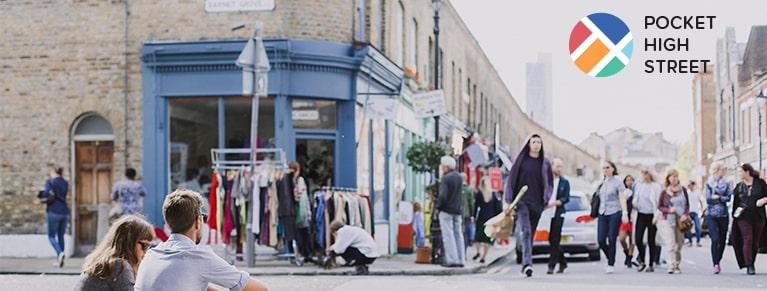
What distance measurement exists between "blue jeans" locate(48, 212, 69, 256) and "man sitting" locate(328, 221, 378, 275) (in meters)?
4.93

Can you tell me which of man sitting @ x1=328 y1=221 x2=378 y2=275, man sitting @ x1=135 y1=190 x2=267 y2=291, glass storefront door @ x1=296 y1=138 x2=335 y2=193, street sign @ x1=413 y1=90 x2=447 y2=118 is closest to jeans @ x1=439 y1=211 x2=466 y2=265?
man sitting @ x1=328 y1=221 x2=378 y2=275

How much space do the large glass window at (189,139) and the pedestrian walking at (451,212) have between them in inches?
186

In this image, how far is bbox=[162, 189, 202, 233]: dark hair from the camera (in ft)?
19.4

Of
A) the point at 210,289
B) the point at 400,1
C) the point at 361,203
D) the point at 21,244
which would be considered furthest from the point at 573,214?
the point at 210,289

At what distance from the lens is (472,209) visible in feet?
76.1

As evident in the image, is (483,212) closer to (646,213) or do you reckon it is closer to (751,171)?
(646,213)

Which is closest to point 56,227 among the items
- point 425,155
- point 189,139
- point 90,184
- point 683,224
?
point 90,184

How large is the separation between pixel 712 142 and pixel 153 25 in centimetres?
5773

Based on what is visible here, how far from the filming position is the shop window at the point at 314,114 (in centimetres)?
2112

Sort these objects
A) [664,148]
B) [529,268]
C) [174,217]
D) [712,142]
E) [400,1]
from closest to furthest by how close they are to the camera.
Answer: [174,217] < [529,268] < [400,1] < [712,142] < [664,148]

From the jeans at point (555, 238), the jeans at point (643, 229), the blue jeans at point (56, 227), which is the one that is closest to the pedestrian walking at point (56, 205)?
the blue jeans at point (56, 227)

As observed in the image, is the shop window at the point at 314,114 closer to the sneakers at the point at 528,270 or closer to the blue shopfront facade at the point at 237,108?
the blue shopfront facade at the point at 237,108

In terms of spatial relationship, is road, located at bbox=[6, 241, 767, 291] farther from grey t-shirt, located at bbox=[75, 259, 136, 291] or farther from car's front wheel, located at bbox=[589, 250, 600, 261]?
grey t-shirt, located at bbox=[75, 259, 136, 291]

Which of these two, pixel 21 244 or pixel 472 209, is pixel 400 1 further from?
pixel 21 244
